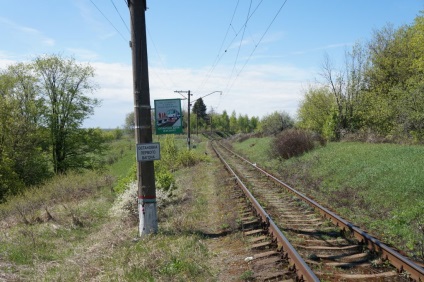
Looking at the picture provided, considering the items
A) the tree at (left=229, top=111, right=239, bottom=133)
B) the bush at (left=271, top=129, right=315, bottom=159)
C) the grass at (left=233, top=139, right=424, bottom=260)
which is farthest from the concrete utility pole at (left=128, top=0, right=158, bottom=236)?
the tree at (left=229, top=111, right=239, bottom=133)

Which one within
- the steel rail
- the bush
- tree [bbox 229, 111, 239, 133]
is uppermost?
tree [bbox 229, 111, 239, 133]

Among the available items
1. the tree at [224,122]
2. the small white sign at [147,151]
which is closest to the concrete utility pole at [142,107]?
the small white sign at [147,151]

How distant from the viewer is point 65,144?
3850 centimetres

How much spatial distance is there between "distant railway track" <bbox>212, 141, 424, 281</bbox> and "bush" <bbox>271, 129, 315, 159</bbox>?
580 inches

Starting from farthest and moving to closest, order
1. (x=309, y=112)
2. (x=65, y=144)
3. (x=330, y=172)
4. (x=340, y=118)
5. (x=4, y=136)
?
(x=309, y=112) → (x=65, y=144) → (x=340, y=118) → (x=4, y=136) → (x=330, y=172)

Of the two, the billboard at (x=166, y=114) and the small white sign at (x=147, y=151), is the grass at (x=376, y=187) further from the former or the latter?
the billboard at (x=166, y=114)

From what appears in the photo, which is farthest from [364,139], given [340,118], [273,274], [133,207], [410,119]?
[273,274]

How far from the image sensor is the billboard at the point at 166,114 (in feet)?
36.1

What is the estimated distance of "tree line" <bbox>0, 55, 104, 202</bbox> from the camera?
2804cm

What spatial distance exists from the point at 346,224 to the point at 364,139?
19.4m

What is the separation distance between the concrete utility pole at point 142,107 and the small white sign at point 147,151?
0.14 m

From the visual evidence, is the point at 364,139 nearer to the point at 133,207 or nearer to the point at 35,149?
the point at 133,207

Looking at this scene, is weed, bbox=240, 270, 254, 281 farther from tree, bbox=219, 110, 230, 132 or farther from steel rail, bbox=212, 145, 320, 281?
tree, bbox=219, 110, 230, 132

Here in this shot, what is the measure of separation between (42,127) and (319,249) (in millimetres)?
34316
